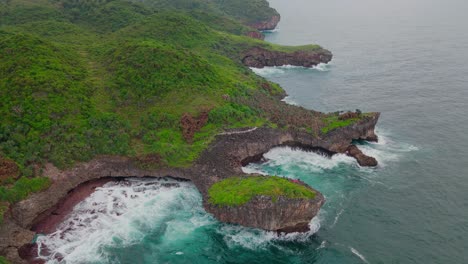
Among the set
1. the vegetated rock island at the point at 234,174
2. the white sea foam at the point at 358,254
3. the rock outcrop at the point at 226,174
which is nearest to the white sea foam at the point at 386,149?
the vegetated rock island at the point at 234,174

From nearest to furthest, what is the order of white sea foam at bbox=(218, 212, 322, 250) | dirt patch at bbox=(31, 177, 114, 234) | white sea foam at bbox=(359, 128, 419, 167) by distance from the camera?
white sea foam at bbox=(218, 212, 322, 250), dirt patch at bbox=(31, 177, 114, 234), white sea foam at bbox=(359, 128, 419, 167)

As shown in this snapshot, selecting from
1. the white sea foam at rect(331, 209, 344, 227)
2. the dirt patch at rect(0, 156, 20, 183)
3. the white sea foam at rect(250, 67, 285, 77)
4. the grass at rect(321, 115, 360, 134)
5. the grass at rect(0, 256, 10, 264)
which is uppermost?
the white sea foam at rect(250, 67, 285, 77)

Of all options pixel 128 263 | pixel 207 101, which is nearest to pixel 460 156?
pixel 207 101

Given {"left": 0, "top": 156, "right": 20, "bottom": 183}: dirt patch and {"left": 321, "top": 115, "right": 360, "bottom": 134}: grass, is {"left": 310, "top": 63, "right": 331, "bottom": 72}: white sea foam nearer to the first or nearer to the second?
{"left": 321, "top": 115, "right": 360, "bottom": 134}: grass

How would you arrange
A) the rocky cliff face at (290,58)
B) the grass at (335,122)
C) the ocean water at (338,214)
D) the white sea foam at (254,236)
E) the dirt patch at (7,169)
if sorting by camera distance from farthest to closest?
the rocky cliff face at (290,58) < the grass at (335,122) < the dirt patch at (7,169) < the white sea foam at (254,236) < the ocean water at (338,214)

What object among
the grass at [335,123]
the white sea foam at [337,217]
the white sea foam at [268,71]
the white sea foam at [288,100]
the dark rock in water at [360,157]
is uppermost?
the white sea foam at [268,71]

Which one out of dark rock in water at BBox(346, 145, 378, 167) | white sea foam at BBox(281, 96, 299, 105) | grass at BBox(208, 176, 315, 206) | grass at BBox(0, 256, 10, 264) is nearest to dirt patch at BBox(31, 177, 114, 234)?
grass at BBox(0, 256, 10, 264)

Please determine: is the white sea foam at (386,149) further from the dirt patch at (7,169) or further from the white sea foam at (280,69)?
the dirt patch at (7,169)

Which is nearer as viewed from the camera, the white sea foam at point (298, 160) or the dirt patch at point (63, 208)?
the dirt patch at point (63, 208)
